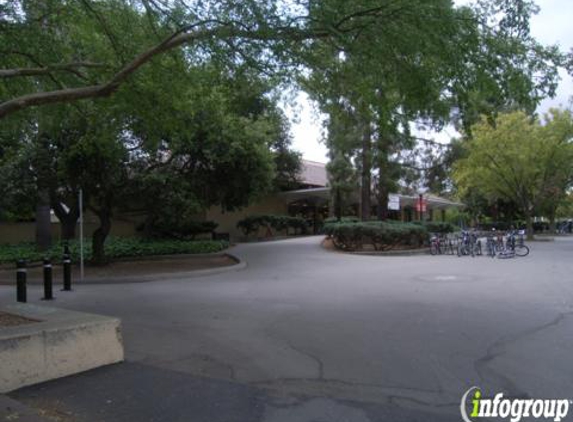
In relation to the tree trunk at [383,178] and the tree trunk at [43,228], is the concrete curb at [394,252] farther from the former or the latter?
the tree trunk at [43,228]

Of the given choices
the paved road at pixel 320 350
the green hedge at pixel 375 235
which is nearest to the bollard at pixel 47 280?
the paved road at pixel 320 350

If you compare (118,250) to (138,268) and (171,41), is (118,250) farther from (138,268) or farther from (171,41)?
(171,41)

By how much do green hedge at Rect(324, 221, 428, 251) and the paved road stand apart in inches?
371

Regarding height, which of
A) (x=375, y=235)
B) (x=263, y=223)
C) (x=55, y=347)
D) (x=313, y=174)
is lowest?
(x=55, y=347)

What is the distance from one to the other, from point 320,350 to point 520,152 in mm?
28439

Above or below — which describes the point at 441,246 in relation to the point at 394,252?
above

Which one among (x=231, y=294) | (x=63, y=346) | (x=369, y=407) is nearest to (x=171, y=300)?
(x=231, y=294)

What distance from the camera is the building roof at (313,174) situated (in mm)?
37172

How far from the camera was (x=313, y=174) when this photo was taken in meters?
40.6

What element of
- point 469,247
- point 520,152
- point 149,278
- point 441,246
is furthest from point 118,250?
point 520,152

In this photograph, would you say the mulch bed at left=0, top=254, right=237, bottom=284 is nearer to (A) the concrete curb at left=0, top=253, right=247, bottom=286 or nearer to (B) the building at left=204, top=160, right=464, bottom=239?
(A) the concrete curb at left=0, top=253, right=247, bottom=286

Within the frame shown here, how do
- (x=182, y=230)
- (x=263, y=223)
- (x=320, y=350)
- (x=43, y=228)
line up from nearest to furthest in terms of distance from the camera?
(x=320, y=350), (x=43, y=228), (x=182, y=230), (x=263, y=223)

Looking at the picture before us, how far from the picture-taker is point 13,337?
5348 mm

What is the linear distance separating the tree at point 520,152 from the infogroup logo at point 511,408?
26932 mm
